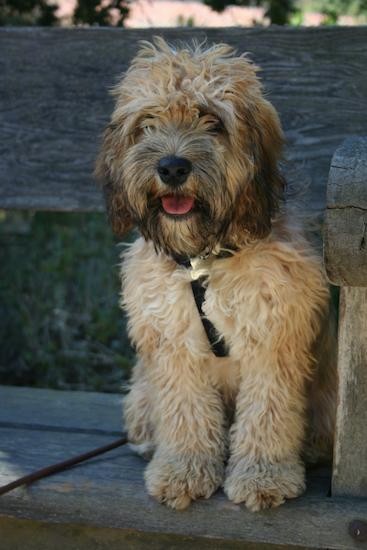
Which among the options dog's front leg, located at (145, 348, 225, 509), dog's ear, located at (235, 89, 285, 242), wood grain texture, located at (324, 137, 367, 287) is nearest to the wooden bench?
wood grain texture, located at (324, 137, 367, 287)

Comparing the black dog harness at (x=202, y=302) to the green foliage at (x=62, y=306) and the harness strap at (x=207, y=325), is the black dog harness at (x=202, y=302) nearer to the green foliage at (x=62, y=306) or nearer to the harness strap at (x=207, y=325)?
the harness strap at (x=207, y=325)

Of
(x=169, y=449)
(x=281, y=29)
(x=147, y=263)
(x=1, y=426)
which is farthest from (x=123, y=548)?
(x=281, y=29)

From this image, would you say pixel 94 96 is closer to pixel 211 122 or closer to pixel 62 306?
pixel 211 122

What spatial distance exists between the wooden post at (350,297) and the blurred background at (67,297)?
6.25ft

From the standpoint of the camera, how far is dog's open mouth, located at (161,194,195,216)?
243cm

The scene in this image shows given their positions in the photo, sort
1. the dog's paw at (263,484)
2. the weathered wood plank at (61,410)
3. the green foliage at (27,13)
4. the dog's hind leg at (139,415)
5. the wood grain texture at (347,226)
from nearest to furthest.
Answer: the wood grain texture at (347,226), the dog's paw at (263,484), the dog's hind leg at (139,415), the weathered wood plank at (61,410), the green foliage at (27,13)

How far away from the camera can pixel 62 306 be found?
14.8ft

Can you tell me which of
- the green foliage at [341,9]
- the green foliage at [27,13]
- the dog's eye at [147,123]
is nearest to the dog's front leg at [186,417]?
the dog's eye at [147,123]

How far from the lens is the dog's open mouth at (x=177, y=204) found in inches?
95.5

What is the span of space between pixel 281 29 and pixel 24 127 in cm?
95

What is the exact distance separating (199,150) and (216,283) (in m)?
0.38

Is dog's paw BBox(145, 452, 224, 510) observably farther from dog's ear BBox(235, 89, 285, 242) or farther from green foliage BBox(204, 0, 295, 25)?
green foliage BBox(204, 0, 295, 25)

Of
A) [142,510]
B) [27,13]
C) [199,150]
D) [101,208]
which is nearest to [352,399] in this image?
[142,510]

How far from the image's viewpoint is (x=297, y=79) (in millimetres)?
3182
